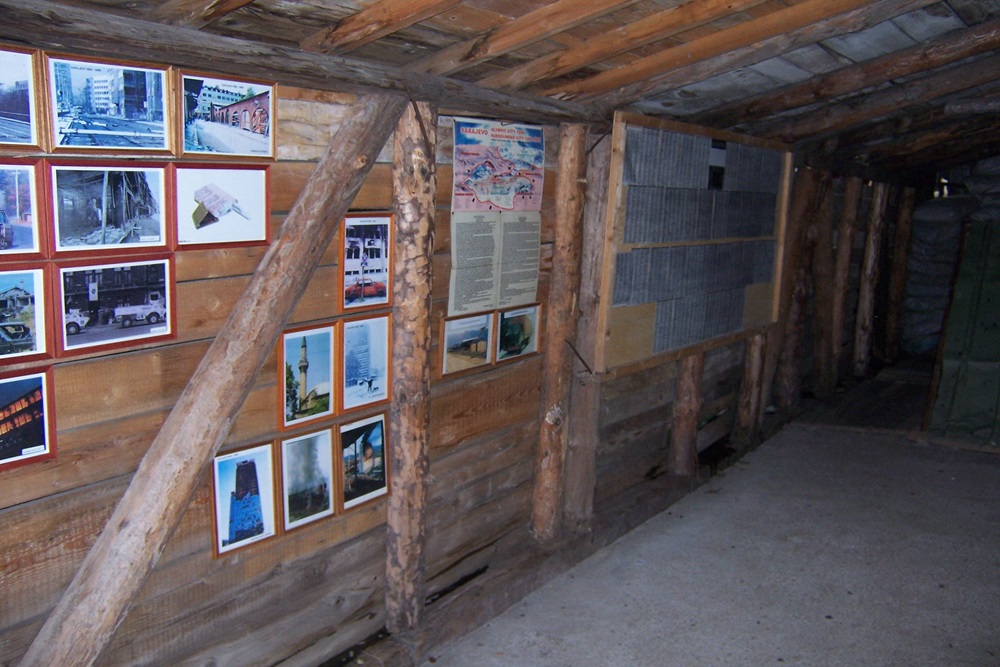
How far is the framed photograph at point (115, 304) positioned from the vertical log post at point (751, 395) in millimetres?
5935

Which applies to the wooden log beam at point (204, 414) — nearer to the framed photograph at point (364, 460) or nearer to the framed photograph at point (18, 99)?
the framed photograph at point (364, 460)

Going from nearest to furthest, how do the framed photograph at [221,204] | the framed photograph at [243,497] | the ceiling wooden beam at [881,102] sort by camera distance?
the framed photograph at [221,204] → the framed photograph at [243,497] → the ceiling wooden beam at [881,102]

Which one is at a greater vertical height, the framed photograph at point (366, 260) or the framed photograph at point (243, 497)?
the framed photograph at point (366, 260)

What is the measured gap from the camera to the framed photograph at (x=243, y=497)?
337 cm

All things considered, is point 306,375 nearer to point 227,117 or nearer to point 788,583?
point 227,117

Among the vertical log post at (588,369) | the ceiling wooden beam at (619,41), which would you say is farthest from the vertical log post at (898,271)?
the ceiling wooden beam at (619,41)

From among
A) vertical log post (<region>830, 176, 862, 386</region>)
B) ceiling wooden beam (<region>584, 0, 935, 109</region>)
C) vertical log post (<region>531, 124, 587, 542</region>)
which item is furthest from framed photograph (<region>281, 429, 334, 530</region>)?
vertical log post (<region>830, 176, 862, 386</region>)

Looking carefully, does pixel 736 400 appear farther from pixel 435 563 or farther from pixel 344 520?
pixel 344 520

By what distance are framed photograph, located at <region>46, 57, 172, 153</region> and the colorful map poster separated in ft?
5.43

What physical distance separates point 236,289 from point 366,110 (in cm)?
93

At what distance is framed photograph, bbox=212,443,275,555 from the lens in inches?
133

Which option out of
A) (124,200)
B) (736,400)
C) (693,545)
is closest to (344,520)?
(124,200)

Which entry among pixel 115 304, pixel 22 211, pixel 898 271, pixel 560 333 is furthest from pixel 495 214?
pixel 898 271

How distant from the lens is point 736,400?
8.21m
